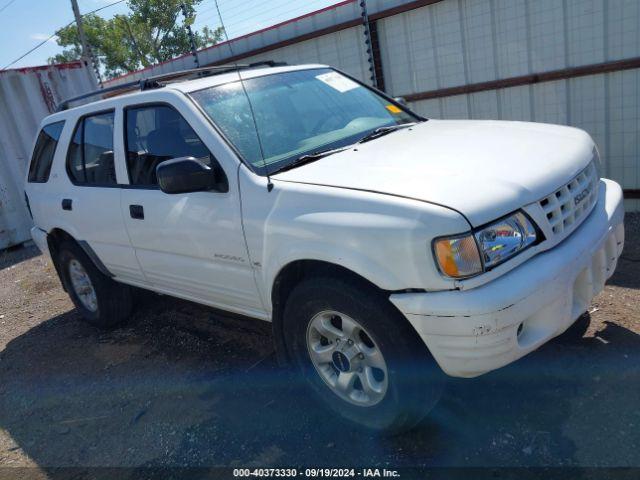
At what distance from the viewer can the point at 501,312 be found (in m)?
2.21

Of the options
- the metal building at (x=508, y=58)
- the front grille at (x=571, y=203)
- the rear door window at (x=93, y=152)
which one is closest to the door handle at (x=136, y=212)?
the rear door window at (x=93, y=152)

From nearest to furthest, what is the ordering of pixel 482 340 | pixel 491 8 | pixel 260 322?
pixel 482 340 < pixel 260 322 < pixel 491 8

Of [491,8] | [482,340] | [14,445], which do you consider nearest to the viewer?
[482,340]

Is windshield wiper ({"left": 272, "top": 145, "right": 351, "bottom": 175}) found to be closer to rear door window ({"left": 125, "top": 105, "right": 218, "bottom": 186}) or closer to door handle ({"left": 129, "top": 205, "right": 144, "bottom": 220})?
rear door window ({"left": 125, "top": 105, "right": 218, "bottom": 186})

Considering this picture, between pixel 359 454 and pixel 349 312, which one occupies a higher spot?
pixel 349 312

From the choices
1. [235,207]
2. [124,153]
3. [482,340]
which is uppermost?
[124,153]

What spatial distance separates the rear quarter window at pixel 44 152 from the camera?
15.6 ft

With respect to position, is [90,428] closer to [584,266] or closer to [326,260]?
[326,260]

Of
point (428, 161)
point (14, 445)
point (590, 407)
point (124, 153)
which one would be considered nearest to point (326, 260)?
point (428, 161)

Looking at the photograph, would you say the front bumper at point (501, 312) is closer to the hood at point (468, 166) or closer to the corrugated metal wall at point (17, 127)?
the hood at point (468, 166)

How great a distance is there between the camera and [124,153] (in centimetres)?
386

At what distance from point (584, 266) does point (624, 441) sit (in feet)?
2.71

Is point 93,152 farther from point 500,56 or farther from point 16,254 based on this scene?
point 16,254

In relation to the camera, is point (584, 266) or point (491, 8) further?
point (491, 8)
